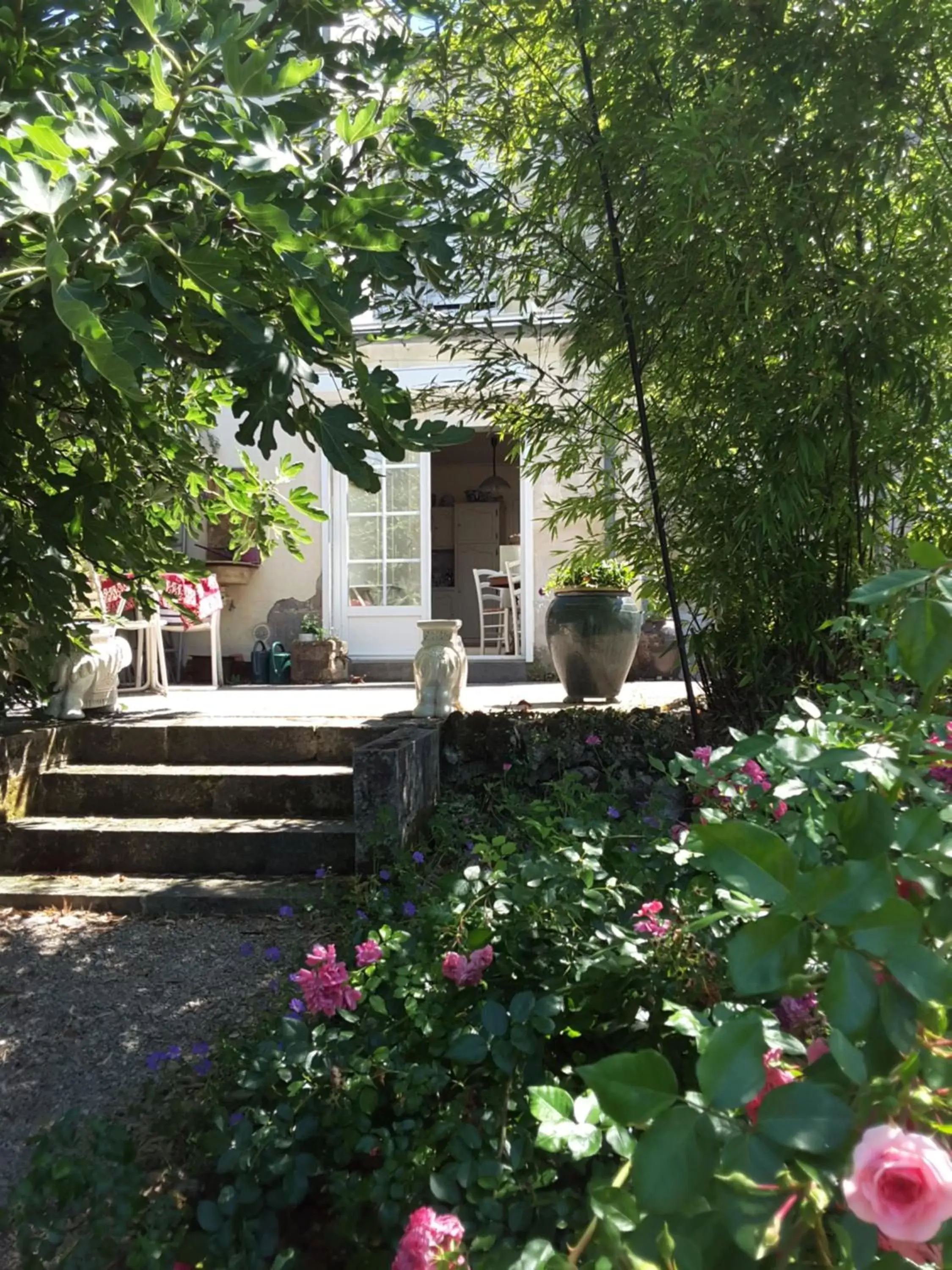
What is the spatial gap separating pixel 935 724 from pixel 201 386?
9.08 feet

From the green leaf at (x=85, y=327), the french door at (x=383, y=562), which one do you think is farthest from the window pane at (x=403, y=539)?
the green leaf at (x=85, y=327)

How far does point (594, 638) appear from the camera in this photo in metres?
4.15

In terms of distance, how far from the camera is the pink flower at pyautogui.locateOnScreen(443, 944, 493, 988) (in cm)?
143

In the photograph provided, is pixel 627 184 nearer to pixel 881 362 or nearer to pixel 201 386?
pixel 881 362

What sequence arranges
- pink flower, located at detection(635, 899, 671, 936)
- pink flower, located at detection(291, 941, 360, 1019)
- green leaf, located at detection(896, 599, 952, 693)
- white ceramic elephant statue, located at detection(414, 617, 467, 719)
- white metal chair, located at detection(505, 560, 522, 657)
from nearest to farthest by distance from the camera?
green leaf, located at detection(896, 599, 952, 693) < pink flower, located at detection(635, 899, 671, 936) < pink flower, located at detection(291, 941, 360, 1019) < white ceramic elephant statue, located at detection(414, 617, 467, 719) < white metal chair, located at detection(505, 560, 522, 657)

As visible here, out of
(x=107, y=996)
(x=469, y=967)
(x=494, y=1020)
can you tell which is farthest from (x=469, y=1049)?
(x=107, y=996)

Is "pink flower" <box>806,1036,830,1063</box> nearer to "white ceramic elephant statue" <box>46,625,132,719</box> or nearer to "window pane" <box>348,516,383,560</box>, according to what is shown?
"white ceramic elephant statue" <box>46,625,132,719</box>

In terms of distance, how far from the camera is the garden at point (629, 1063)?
60 centimetres

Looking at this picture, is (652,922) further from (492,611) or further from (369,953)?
(492,611)

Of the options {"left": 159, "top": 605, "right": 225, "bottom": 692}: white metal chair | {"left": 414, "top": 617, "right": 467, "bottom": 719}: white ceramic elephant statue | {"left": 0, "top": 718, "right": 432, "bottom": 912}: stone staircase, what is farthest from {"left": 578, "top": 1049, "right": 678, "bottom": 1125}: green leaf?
{"left": 159, "top": 605, "right": 225, "bottom": 692}: white metal chair

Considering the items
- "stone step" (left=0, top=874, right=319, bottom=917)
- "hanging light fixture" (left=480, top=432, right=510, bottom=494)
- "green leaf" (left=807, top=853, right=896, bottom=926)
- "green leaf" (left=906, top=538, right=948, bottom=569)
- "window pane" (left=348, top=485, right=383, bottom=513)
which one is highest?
"hanging light fixture" (left=480, top=432, right=510, bottom=494)

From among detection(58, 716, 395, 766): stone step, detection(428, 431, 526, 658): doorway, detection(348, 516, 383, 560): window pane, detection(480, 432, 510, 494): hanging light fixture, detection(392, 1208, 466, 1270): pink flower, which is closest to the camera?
detection(392, 1208, 466, 1270): pink flower

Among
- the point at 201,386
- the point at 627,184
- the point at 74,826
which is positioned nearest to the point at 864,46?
the point at 627,184

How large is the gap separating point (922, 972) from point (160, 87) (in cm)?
134
